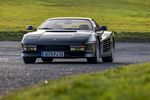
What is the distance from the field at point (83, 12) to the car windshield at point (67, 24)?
34.0 metres

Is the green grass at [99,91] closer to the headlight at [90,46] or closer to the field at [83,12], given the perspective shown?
the headlight at [90,46]

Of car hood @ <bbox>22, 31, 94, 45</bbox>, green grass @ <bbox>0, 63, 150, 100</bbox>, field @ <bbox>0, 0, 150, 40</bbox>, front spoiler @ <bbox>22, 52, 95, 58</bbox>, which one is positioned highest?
green grass @ <bbox>0, 63, 150, 100</bbox>

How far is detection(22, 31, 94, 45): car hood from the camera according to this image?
17.4 meters

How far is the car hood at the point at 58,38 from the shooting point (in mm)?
17391

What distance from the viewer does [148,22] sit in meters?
66.6

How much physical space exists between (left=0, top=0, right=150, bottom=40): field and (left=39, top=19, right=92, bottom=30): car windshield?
1338 inches

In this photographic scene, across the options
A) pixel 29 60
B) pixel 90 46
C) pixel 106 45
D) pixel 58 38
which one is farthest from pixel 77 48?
pixel 106 45

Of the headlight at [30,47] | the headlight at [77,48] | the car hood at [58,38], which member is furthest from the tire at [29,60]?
the headlight at [77,48]

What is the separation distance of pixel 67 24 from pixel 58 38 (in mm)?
1796

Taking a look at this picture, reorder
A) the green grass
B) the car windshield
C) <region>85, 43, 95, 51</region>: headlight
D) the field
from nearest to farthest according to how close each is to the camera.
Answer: the green grass
<region>85, 43, 95, 51</region>: headlight
the car windshield
the field

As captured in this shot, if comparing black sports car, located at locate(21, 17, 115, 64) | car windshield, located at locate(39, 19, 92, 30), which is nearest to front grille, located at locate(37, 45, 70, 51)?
black sports car, located at locate(21, 17, 115, 64)

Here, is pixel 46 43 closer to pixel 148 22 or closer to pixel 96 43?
pixel 96 43

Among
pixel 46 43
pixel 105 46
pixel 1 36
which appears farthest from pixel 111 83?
pixel 1 36

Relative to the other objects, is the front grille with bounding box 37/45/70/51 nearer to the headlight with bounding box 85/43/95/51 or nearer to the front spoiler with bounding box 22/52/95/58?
the front spoiler with bounding box 22/52/95/58
